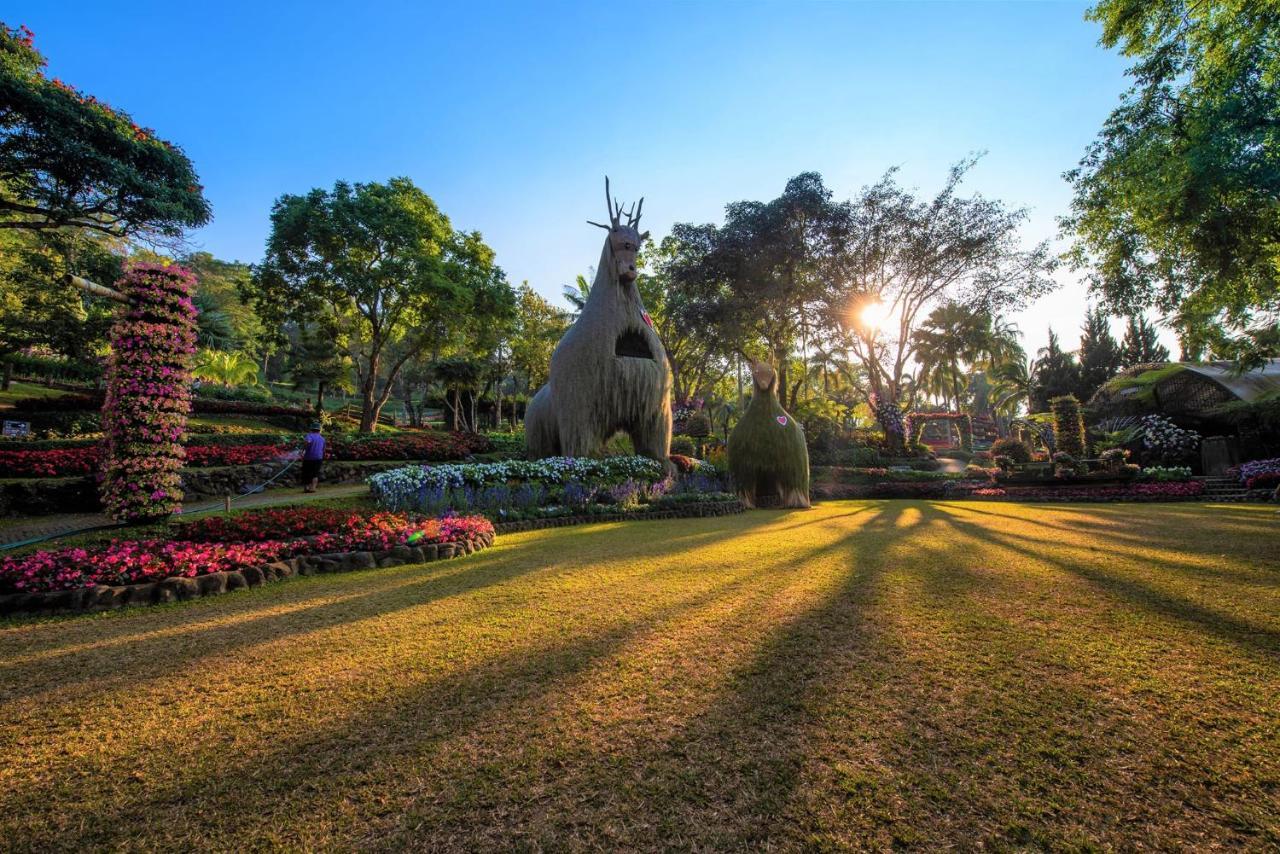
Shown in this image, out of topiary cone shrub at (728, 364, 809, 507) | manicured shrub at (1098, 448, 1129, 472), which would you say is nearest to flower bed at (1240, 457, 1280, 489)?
manicured shrub at (1098, 448, 1129, 472)

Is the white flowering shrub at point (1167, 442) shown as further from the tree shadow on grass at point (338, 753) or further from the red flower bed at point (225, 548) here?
the tree shadow on grass at point (338, 753)

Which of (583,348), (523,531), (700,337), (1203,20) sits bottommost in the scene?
(523,531)

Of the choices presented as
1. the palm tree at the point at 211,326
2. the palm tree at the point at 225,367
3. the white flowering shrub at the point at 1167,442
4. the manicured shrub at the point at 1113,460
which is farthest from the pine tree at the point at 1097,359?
the palm tree at the point at 225,367

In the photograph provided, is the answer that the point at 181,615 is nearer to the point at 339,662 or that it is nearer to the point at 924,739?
the point at 339,662

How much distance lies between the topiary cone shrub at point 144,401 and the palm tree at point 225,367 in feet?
117

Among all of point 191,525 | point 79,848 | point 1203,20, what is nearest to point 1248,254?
point 1203,20

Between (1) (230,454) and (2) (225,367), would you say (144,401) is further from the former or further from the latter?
(2) (225,367)

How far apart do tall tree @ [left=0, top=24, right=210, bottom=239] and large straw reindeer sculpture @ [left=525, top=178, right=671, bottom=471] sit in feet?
38.7

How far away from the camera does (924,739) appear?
184 cm

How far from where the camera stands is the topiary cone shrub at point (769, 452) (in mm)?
11172

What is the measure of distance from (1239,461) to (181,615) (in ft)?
93.6

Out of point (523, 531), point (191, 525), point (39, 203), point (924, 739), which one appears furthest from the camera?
point (39, 203)

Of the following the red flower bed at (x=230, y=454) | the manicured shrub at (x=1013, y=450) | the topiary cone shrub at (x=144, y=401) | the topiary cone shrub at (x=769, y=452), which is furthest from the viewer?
the manicured shrub at (x=1013, y=450)

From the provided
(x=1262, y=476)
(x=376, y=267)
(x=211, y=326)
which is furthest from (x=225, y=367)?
(x=1262, y=476)
